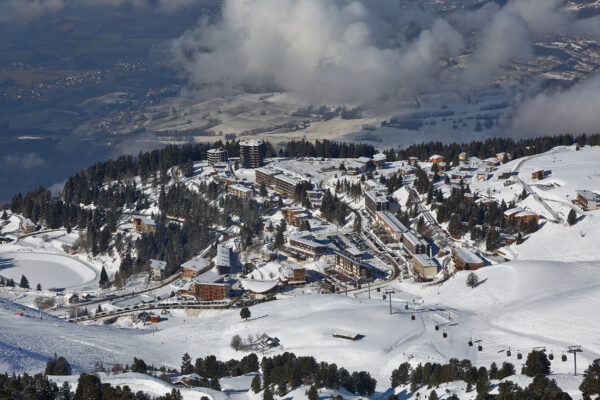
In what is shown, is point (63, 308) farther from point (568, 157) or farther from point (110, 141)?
point (110, 141)

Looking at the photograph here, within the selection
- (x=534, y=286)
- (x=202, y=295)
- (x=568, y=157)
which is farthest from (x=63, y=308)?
(x=568, y=157)

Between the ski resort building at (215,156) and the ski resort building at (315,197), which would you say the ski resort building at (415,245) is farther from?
the ski resort building at (215,156)

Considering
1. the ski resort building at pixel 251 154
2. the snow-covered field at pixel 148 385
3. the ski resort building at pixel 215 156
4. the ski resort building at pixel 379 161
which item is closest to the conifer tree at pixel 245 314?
the snow-covered field at pixel 148 385

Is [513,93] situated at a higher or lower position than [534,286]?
higher

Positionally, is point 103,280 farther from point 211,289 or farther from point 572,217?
point 572,217

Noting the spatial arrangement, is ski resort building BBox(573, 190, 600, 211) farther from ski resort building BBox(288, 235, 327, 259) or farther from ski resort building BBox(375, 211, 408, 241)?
ski resort building BBox(288, 235, 327, 259)
